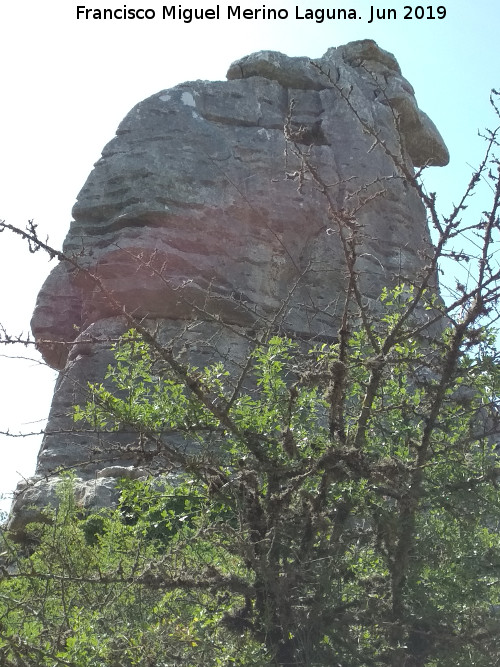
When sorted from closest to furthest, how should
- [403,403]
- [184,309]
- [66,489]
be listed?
[403,403] → [66,489] → [184,309]

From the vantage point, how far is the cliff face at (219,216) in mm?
10688

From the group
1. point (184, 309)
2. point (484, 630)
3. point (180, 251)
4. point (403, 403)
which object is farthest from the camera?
point (180, 251)

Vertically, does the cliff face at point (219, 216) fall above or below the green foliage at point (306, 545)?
above

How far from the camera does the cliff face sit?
1069 cm

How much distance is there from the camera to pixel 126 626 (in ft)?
8.36

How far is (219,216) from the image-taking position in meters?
11.6

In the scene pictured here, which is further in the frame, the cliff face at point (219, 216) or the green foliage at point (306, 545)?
the cliff face at point (219, 216)

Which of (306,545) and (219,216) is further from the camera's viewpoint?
(219,216)

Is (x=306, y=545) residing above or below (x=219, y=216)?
below

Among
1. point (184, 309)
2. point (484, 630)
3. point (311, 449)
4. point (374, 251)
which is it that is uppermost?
point (374, 251)

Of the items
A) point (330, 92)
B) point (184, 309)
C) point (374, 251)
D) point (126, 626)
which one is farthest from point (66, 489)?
point (330, 92)

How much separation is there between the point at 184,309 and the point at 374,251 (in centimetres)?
303

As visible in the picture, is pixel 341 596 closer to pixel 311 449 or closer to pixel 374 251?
pixel 311 449

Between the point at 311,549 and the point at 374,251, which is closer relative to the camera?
the point at 311,549
